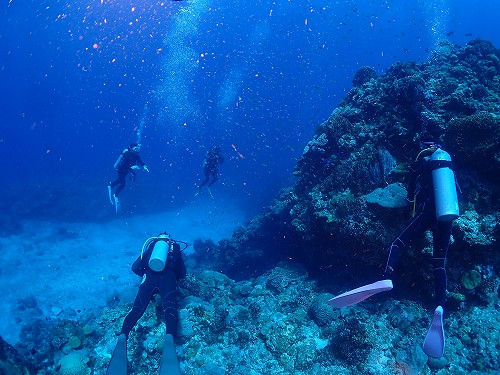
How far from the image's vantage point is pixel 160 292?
21.4 feet

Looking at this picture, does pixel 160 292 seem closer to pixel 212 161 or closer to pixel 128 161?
pixel 128 161

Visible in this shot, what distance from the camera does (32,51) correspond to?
444 ft

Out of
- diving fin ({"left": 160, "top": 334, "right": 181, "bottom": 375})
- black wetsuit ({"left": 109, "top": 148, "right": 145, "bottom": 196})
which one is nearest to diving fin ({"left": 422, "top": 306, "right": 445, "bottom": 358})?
diving fin ({"left": 160, "top": 334, "right": 181, "bottom": 375})

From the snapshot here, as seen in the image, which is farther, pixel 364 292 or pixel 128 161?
pixel 128 161

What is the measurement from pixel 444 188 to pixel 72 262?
782 inches

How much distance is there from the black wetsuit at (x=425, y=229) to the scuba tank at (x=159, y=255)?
4431mm

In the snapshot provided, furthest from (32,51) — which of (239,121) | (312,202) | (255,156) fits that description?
(312,202)

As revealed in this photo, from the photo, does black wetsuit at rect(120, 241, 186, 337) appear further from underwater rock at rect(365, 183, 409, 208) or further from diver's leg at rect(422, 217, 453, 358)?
underwater rock at rect(365, 183, 409, 208)

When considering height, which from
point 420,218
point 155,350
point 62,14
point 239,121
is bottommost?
point 155,350

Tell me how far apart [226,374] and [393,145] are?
7.46 meters

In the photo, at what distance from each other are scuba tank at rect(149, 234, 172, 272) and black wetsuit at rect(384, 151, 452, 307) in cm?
443

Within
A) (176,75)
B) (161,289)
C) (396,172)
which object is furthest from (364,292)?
(176,75)

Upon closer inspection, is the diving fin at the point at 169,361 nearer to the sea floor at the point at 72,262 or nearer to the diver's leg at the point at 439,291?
the sea floor at the point at 72,262

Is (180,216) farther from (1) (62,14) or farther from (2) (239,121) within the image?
(1) (62,14)
